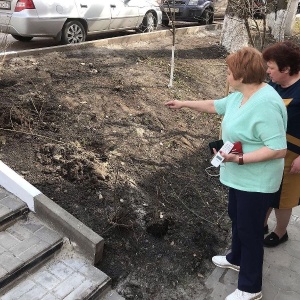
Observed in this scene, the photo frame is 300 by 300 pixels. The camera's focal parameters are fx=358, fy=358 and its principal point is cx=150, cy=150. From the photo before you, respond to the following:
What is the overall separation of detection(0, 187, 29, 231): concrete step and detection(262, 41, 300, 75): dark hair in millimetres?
2293

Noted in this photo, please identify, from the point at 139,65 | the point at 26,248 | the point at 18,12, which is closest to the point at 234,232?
the point at 26,248

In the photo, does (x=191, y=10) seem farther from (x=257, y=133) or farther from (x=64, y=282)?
(x=64, y=282)

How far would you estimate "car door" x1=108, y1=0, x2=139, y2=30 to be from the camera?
8.95 m

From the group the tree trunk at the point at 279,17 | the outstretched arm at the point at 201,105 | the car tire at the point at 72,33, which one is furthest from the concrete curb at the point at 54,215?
the tree trunk at the point at 279,17

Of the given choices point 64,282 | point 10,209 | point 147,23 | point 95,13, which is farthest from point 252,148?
point 147,23

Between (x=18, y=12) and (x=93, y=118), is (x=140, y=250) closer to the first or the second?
(x=93, y=118)

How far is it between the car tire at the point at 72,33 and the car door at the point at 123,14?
3.79 ft

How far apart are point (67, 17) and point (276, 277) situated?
6721mm

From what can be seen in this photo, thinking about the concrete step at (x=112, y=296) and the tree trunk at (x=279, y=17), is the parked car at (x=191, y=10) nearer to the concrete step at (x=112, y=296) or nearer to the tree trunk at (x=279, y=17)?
the tree trunk at (x=279, y=17)

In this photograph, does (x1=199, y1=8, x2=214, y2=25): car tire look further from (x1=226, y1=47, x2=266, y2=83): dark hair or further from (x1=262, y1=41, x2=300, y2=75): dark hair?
(x1=226, y1=47, x2=266, y2=83): dark hair

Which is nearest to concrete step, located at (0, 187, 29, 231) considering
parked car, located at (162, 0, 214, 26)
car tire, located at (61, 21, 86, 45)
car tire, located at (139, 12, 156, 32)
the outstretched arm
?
the outstretched arm

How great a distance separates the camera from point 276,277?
3004 millimetres

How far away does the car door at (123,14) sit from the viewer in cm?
895

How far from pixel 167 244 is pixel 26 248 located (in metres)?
1.16
